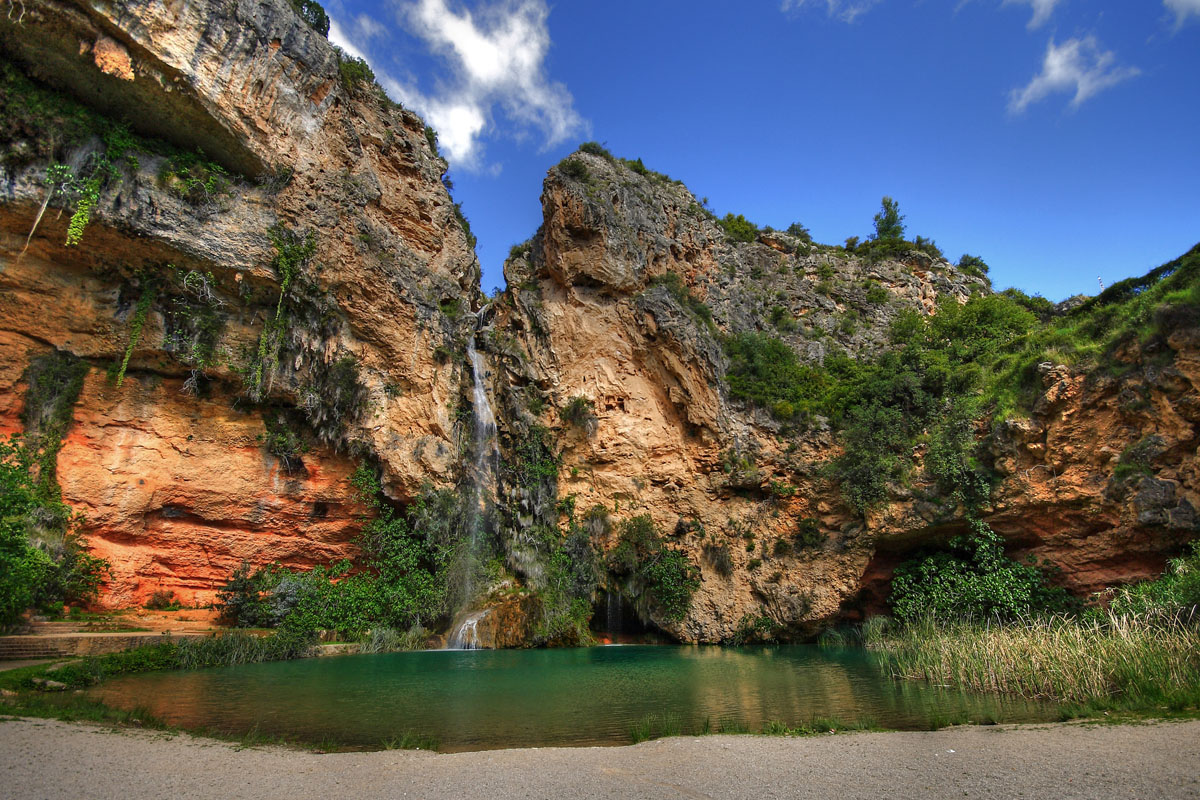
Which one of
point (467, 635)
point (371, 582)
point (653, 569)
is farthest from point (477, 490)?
point (653, 569)

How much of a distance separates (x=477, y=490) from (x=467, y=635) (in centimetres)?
599

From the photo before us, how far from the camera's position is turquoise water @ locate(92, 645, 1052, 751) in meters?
7.80

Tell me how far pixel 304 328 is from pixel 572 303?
11647mm

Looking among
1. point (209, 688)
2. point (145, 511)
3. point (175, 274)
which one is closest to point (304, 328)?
point (175, 274)

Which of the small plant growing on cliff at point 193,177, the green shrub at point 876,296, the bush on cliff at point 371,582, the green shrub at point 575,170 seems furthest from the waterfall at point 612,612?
the green shrub at point 876,296

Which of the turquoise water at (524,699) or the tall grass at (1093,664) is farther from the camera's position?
the tall grass at (1093,664)

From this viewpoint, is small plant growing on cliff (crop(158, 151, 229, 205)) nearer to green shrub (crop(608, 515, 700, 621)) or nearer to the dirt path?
the dirt path

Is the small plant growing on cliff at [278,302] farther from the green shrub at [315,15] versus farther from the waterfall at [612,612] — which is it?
the waterfall at [612,612]

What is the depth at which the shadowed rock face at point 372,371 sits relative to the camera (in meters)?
16.8

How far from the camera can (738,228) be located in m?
37.0

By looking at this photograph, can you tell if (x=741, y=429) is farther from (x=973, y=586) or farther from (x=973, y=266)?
(x=973, y=266)

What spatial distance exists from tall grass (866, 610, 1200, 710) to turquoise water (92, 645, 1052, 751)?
553mm

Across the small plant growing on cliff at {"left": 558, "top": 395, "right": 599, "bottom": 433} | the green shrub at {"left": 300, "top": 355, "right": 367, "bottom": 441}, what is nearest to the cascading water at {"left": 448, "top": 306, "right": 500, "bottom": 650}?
the small plant growing on cliff at {"left": 558, "top": 395, "right": 599, "bottom": 433}

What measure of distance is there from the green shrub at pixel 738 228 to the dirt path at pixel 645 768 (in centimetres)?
3251
